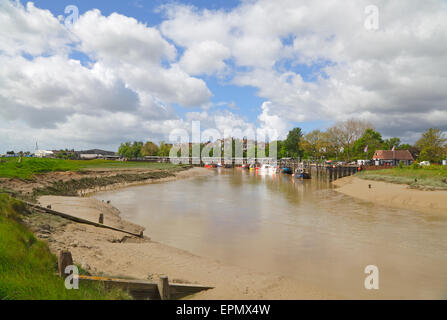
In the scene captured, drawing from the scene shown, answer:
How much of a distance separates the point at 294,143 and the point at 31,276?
14451cm

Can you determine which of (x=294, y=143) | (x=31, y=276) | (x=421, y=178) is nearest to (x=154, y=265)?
(x=31, y=276)

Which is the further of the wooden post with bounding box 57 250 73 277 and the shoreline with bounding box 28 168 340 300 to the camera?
the shoreline with bounding box 28 168 340 300

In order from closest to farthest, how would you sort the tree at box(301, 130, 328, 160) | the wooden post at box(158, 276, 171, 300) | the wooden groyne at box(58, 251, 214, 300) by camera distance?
the wooden groyne at box(58, 251, 214, 300) < the wooden post at box(158, 276, 171, 300) < the tree at box(301, 130, 328, 160)

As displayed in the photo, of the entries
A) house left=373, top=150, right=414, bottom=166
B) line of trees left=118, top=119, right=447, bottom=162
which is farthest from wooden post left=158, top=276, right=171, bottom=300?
house left=373, top=150, right=414, bottom=166

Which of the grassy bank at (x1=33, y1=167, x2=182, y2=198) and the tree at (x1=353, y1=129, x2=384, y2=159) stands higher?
the tree at (x1=353, y1=129, x2=384, y2=159)

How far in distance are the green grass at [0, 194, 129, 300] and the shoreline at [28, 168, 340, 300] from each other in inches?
61.1

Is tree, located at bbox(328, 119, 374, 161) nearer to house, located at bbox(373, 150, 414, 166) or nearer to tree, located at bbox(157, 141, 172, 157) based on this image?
house, located at bbox(373, 150, 414, 166)

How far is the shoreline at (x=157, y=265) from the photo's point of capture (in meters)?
9.21

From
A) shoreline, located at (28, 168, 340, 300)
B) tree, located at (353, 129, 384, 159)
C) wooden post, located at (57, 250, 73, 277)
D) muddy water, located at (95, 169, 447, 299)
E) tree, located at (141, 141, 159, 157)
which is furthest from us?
tree, located at (141, 141, 159, 157)

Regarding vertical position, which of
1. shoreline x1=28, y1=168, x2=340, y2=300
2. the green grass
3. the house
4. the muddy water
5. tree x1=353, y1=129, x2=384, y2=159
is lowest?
the muddy water

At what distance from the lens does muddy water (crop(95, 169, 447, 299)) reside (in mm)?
11375

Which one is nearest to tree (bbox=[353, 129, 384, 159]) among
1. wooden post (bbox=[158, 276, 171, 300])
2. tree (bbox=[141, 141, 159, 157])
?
wooden post (bbox=[158, 276, 171, 300])

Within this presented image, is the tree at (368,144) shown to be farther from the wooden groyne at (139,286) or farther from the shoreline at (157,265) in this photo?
the wooden groyne at (139,286)

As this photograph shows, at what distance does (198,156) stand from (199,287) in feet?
586
